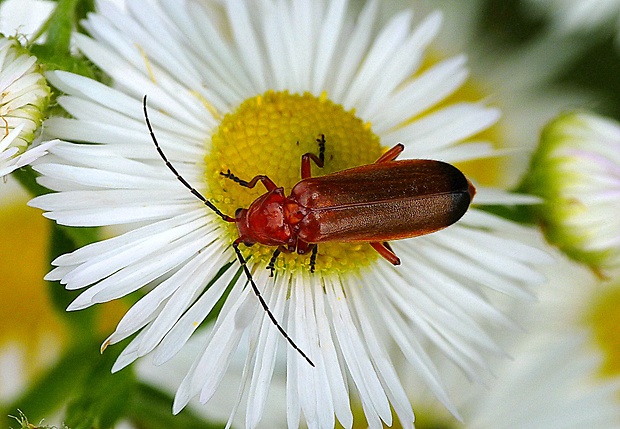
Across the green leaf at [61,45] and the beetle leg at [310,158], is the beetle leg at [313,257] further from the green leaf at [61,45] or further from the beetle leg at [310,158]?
the green leaf at [61,45]

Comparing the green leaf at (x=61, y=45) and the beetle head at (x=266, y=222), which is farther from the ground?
the green leaf at (x=61, y=45)

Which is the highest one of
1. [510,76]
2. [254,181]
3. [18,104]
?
[18,104]

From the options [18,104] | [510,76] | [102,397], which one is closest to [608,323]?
[510,76]

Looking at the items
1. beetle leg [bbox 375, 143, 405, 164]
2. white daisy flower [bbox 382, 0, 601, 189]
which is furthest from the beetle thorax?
white daisy flower [bbox 382, 0, 601, 189]

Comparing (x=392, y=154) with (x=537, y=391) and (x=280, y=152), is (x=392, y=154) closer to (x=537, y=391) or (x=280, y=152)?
(x=280, y=152)

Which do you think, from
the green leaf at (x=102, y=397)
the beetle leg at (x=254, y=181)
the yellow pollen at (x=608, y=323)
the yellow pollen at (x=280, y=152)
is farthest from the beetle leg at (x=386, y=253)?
the yellow pollen at (x=608, y=323)

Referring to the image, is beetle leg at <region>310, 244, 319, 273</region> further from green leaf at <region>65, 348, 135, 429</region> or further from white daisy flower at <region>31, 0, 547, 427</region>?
green leaf at <region>65, 348, 135, 429</region>

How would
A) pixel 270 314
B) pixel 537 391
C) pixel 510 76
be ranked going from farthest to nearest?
pixel 510 76
pixel 537 391
pixel 270 314

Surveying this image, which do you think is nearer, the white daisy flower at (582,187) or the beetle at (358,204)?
the beetle at (358,204)

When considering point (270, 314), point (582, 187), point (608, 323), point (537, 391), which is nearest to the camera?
point (270, 314)

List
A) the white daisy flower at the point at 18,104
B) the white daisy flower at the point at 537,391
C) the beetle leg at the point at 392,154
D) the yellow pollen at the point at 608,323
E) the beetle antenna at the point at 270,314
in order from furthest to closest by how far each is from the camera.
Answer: the yellow pollen at the point at 608,323 → the white daisy flower at the point at 537,391 → the beetle leg at the point at 392,154 → the beetle antenna at the point at 270,314 → the white daisy flower at the point at 18,104
